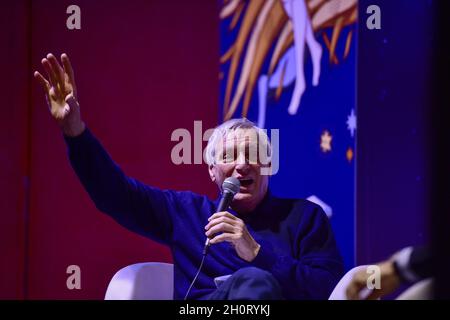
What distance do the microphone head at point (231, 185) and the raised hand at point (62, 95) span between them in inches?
20.1

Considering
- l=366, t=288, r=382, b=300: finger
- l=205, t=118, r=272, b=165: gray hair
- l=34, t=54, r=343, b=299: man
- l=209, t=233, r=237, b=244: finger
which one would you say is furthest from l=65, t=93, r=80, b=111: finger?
l=366, t=288, r=382, b=300: finger

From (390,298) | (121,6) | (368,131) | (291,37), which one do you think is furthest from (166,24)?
(390,298)

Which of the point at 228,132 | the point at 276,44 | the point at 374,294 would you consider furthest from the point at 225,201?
the point at 276,44

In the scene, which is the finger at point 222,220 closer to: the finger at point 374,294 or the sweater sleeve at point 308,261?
the sweater sleeve at point 308,261

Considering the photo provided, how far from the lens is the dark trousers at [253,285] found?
6.56 ft

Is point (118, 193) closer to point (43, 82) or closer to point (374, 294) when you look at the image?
point (43, 82)

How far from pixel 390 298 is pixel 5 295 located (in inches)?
57.9

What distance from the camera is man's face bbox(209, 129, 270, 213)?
2338mm

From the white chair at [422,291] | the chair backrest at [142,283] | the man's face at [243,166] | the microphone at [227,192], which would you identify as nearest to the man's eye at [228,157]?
the man's face at [243,166]

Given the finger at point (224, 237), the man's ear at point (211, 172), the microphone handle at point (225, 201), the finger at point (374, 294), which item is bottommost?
the finger at point (374, 294)

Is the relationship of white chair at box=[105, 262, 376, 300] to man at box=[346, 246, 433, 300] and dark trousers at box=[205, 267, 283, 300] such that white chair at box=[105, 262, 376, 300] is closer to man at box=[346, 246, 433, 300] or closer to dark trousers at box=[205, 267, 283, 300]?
man at box=[346, 246, 433, 300]

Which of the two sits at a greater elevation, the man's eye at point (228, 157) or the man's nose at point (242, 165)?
the man's eye at point (228, 157)

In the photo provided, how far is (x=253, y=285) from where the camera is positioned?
6.59ft

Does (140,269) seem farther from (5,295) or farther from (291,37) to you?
(291,37)
